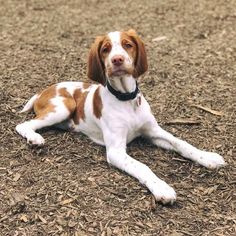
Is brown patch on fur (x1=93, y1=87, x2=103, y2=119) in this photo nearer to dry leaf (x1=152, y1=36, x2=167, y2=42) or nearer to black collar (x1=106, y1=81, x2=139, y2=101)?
black collar (x1=106, y1=81, x2=139, y2=101)

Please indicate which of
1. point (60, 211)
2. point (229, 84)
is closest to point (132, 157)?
point (60, 211)

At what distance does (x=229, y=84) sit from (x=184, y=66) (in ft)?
2.50

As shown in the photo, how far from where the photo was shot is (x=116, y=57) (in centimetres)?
416

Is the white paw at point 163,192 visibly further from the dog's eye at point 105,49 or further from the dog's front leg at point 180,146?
the dog's eye at point 105,49

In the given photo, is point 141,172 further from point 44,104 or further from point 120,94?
point 44,104

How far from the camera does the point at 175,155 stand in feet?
15.3

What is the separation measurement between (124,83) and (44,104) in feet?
3.32

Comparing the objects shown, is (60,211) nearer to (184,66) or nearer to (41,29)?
(184,66)

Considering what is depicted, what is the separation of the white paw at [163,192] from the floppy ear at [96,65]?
40.9 inches

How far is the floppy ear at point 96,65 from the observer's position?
4.43m

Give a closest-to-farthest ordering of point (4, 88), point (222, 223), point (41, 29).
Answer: point (222, 223)
point (4, 88)
point (41, 29)

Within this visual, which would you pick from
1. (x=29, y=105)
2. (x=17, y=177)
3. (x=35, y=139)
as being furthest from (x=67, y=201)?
(x=29, y=105)

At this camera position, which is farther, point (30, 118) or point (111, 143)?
point (30, 118)

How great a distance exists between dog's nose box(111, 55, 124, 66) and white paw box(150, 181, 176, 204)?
970 mm
